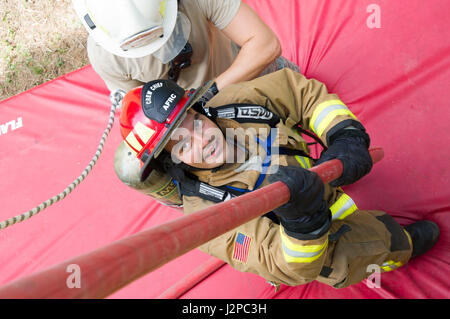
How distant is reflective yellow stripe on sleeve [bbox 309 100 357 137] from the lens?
186 cm

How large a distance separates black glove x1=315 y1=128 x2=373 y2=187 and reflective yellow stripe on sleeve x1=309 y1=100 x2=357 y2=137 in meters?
0.10

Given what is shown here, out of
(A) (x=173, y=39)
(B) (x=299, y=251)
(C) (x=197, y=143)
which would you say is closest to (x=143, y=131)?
(C) (x=197, y=143)

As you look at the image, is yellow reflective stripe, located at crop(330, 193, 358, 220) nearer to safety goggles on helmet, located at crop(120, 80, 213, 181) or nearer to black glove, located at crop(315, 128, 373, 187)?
black glove, located at crop(315, 128, 373, 187)

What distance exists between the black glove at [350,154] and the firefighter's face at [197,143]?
516mm

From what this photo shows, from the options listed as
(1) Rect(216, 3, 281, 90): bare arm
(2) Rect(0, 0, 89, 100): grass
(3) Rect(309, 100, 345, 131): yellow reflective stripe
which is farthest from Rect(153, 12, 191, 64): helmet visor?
(2) Rect(0, 0, 89, 100): grass

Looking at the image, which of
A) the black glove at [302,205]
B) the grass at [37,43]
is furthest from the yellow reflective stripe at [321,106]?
the grass at [37,43]

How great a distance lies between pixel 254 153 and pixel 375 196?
3.16 feet

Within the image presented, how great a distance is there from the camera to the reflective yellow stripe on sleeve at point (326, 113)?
1.86 metres

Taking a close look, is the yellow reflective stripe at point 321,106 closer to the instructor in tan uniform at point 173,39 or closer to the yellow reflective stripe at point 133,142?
the instructor in tan uniform at point 173,39

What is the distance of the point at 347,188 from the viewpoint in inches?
97.1

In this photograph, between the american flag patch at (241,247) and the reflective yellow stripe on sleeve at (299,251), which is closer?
the reflective yellow stripe on sleeve at (299,251)

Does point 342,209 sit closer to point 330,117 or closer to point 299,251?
point 330,117

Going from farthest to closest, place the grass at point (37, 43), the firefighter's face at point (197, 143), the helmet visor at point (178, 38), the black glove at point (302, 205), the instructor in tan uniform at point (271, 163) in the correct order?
1. the grass at point (37, 43)
2. the helmet visor at point (178, 38)
3. the firefighter's face at point (197, 143)
4. the instructor in tan uniform at point (271, 163)
5. the black glove at point (302, 205)

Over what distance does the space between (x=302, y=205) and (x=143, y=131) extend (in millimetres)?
801
